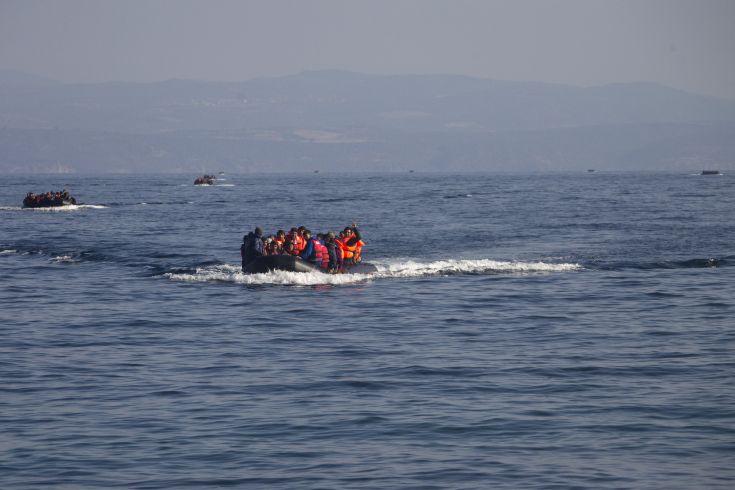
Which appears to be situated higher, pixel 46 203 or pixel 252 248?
pixel 46 203

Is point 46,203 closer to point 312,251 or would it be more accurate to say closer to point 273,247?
point 273,247

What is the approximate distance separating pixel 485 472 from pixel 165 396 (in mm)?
6676

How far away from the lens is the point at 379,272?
39438 mm

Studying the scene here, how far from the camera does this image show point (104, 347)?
25.3m

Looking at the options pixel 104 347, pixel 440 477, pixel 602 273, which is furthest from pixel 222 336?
pixel 602 273

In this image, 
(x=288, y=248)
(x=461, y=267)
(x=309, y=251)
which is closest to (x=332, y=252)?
(x=309, y=251)

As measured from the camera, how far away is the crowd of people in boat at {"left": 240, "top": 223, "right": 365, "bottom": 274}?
3738cm

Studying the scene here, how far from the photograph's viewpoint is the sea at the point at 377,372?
52.7 feet

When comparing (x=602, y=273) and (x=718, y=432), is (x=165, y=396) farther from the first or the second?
(x=602, y=273)

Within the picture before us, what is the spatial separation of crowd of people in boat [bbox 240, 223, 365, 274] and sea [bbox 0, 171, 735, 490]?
67cm

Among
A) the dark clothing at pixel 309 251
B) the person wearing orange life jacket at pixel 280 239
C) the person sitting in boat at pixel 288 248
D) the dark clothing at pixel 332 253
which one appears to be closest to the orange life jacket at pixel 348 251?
the dark clothing at pixel 332 253

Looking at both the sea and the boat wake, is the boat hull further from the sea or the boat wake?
the boat wake

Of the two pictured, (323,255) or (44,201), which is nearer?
(323,255)

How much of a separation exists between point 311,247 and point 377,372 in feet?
51.2
